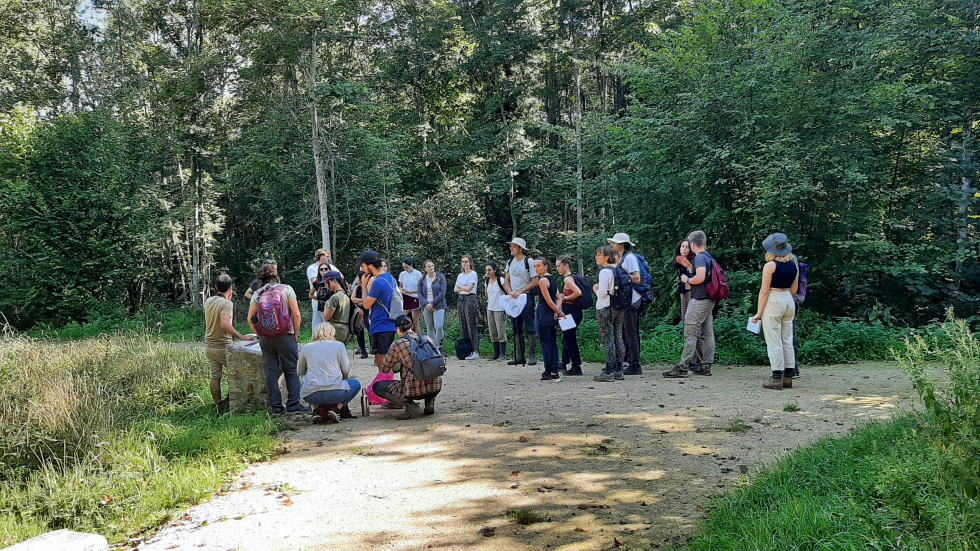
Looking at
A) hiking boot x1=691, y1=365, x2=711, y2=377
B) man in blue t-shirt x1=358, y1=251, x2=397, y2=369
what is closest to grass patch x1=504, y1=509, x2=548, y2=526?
man in blue t-shirt x1=358, y1=251, x2=397, y2=369

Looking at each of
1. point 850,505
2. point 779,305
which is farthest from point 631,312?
point 850,505

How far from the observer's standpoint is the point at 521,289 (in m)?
10.0

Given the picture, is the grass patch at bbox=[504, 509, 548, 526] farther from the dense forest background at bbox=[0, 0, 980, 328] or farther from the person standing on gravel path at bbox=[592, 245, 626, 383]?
the dense forest background at bbox=[0, 0, 980, 328]

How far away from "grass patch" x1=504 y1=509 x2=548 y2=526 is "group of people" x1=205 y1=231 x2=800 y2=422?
2.96m

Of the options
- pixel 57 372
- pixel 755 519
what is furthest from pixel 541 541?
pixel 57 372

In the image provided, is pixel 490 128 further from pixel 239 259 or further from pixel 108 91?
pixel 108 91

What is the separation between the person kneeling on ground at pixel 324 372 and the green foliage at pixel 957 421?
17.6 feet

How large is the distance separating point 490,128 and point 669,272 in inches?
494

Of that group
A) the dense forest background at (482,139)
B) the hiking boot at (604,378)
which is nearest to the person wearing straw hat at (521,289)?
the hiking boot at (604,378)

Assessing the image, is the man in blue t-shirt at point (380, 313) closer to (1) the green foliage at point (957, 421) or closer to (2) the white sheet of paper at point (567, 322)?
(2) the white sheet of paper at point (567, 322)

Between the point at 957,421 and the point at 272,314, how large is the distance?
6270 mm

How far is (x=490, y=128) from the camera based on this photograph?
→ 930 inches

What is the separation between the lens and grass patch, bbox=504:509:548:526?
13.1 ft

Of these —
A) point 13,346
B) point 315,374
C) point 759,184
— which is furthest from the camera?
point 759,184
